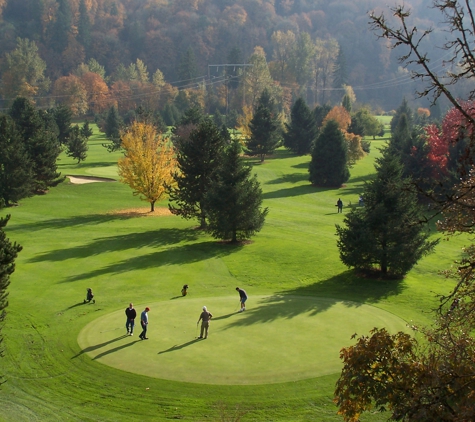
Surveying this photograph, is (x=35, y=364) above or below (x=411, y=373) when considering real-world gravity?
below

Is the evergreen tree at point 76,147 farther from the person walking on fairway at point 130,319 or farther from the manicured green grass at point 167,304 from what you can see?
the person walking on fairway at point 130,319

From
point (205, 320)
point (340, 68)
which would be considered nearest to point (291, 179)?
point (205, 320)

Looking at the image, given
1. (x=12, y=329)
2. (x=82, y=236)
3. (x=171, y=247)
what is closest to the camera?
(x=12, y=329)

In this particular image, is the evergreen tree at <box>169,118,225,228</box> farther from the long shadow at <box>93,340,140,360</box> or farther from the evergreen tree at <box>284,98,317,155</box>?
the evergreen tree at <box>284,98,317,155</box>

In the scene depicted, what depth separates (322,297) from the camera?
106 ft

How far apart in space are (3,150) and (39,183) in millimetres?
7516

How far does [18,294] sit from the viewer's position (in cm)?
3353

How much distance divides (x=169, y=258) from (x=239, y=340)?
19744 mm

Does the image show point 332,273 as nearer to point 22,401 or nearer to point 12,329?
point 12,329

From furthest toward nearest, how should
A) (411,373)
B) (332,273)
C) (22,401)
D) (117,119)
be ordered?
(117,119) < (332,273) < (22,401) < (411,373)

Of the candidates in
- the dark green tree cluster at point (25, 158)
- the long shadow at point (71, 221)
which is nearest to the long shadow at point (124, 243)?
the long shadow at point (71, 221)

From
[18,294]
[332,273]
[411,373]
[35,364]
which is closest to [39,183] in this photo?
[18,294]

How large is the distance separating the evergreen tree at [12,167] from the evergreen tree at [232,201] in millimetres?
26497

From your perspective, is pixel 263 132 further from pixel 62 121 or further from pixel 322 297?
A: pixel 322 297
